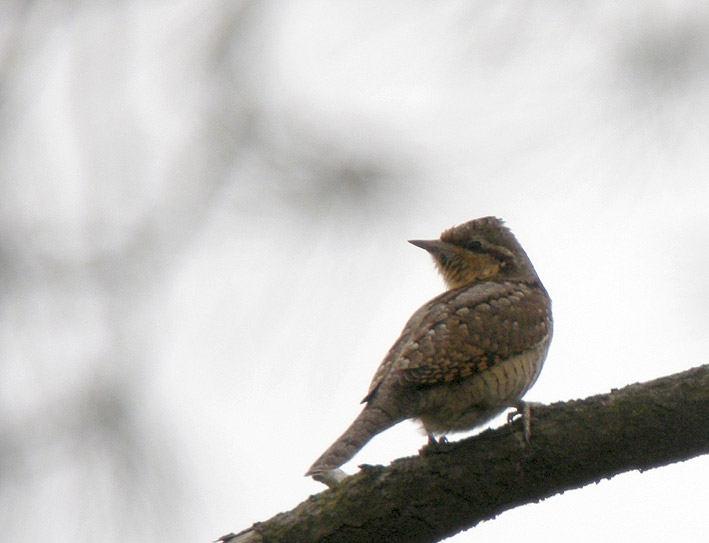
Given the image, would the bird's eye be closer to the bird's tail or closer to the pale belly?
the pale belly

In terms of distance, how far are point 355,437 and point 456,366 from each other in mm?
565

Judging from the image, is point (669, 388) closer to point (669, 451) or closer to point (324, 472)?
point (669, 451)

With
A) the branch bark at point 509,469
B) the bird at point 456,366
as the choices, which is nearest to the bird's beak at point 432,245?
the bird at point 456,366

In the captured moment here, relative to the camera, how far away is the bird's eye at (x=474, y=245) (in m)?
4.65

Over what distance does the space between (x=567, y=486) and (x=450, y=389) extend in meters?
0.72

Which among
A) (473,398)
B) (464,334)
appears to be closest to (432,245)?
(464,334)

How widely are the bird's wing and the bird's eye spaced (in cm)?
66

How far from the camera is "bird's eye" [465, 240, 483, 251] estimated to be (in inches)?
183

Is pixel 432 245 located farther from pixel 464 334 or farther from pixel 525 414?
pixel 525 414

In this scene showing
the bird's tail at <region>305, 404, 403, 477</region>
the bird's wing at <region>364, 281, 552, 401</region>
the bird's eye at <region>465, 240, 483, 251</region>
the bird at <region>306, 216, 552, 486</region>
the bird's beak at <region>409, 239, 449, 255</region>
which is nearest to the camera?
the bird's tail at <region>305, 404, 403, 477</region>

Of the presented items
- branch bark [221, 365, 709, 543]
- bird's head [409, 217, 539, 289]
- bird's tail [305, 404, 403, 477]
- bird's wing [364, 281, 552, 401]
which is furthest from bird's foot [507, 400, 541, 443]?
bird's head [409, 217, 539, 289]

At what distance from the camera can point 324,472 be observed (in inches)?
100

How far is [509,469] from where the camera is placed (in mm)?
2502

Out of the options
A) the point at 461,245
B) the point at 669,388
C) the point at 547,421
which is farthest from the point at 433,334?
the point at 461,245
